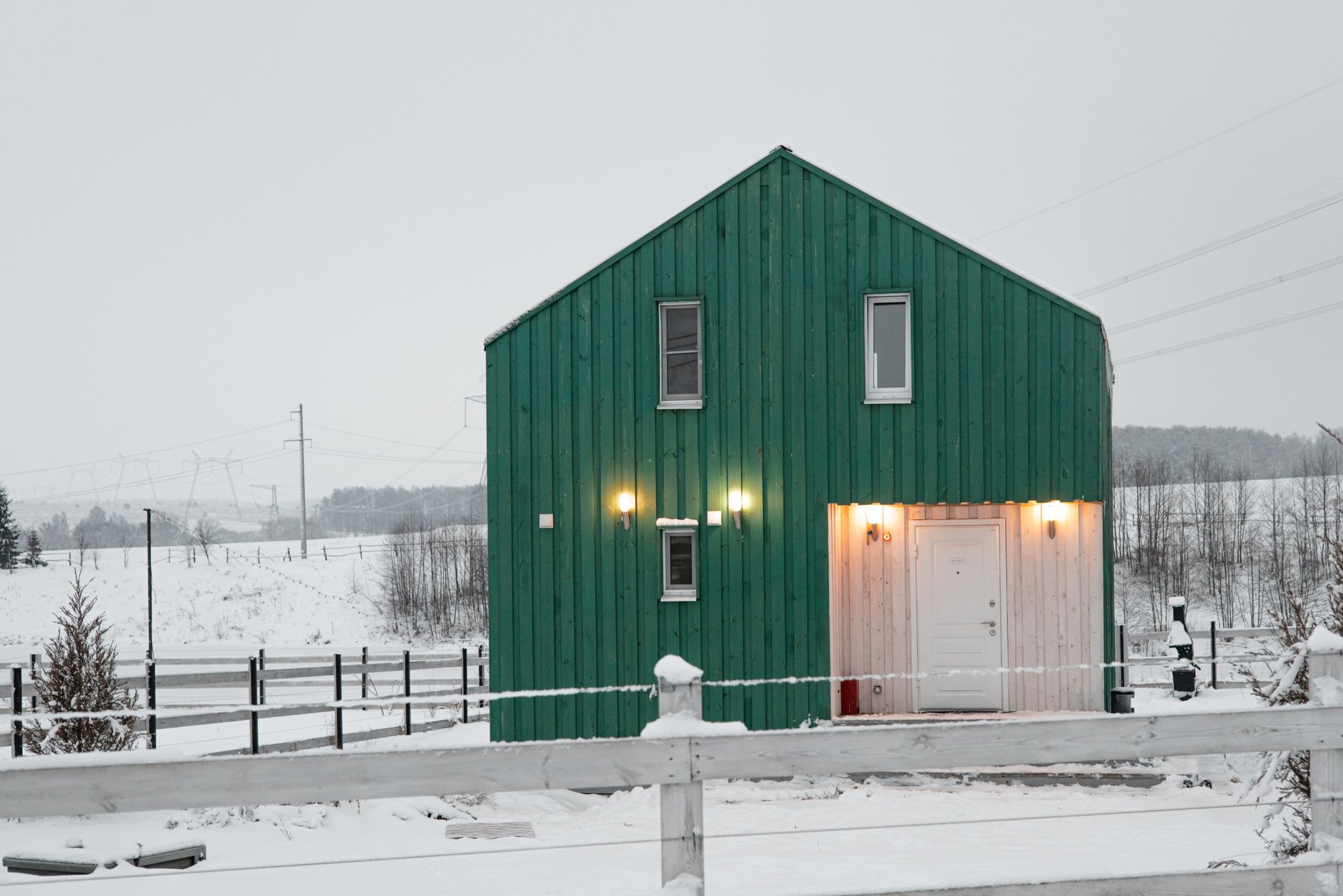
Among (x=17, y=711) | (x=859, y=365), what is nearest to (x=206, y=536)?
(x=17, y=711)

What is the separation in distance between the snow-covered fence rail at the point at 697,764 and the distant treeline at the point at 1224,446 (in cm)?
4554

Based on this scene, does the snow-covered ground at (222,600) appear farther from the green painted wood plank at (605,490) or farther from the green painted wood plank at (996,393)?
the green painted wood plank at (996,393)

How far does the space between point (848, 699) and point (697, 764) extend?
941 centimetres

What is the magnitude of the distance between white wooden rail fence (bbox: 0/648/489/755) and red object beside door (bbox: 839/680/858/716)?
453cm

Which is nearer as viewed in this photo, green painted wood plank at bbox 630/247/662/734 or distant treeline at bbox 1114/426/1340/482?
green painted wood plank at bbox 630/247/662/734

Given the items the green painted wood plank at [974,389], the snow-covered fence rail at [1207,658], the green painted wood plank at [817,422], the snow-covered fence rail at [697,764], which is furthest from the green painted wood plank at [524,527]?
the snow-covered fence rail at [697,764]

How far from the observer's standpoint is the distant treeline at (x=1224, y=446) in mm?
48719

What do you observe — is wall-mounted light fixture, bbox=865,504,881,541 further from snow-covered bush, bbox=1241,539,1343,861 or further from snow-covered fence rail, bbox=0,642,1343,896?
snow-covered fence rail, bbox=0,642,1343,896

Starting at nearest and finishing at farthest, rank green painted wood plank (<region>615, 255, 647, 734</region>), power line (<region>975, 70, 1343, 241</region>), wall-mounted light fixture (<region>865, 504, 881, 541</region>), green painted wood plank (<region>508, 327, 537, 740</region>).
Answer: green painted wood plank (<region>615, 255, 647, 734</region>)
green painted wood plank (<region>508, 327, 537, 740</region>)
wall-mounted light fixture (<region>865, 504, 881, 541</region>)
power line (<region>975, 70, 1343, 241</region>)

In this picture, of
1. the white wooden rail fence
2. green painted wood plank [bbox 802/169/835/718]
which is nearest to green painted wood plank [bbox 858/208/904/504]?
green painted wood plank [bbox 802/169/835/718]

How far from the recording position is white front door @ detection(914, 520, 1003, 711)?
12.7 metres

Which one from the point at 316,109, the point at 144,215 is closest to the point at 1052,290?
the point at 316,109

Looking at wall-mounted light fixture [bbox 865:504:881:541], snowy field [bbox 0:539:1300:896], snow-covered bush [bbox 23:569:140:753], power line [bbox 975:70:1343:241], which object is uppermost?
power line [bbox 975:70:1343:241]

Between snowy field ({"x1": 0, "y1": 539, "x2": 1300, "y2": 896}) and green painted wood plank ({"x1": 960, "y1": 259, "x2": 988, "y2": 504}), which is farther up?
green painted wood plank ({"x1": 960, "y1": 259, "x2": 988, "y2": 504})
